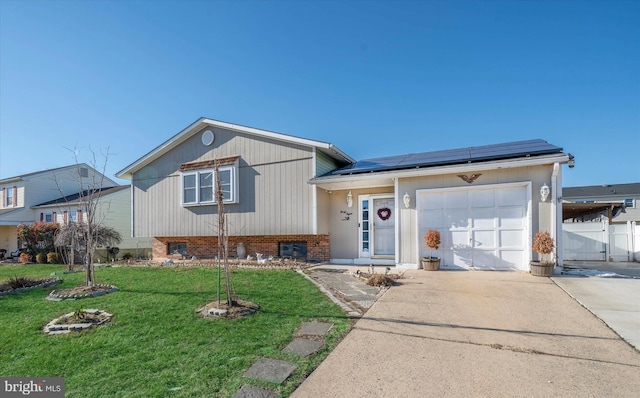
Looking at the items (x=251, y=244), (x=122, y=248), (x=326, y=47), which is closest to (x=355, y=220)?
(x=251, y=244)

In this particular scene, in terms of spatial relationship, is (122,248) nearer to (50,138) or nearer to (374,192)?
(50,138)

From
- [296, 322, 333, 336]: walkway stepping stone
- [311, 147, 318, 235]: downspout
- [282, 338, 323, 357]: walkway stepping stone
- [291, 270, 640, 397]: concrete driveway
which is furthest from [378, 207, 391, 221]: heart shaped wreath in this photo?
[282, 338, 323, 357]: walkway stepping stone

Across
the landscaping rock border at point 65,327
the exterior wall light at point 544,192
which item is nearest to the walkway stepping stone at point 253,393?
the landscaping rock border at point 65,327

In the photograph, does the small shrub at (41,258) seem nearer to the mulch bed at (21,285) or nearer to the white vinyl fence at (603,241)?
the mulch bed at (21,285)

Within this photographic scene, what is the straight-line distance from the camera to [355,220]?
33.8 ft

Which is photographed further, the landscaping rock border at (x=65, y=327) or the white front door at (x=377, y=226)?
the white front door at (x=377, y=226)

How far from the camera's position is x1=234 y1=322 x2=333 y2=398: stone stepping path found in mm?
2547

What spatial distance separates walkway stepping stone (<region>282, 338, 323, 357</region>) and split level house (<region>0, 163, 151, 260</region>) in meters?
16.9

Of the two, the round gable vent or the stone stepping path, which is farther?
the round gable vent

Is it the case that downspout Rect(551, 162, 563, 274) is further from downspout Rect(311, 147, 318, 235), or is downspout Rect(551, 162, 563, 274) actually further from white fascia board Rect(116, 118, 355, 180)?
downspout Rect(311, 147, 318, 235)

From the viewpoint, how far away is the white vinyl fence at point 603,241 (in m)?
11.3

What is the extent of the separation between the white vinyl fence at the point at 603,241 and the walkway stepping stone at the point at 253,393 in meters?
13.9

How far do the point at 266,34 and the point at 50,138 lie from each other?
8.53 m

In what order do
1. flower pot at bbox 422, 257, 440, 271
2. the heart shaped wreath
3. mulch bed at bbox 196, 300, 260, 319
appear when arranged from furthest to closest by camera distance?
the heart shaped wreath, flower pot at bbox 422, 257, 440, 271, mulch bed at bbox 196, 300, 260, 319
